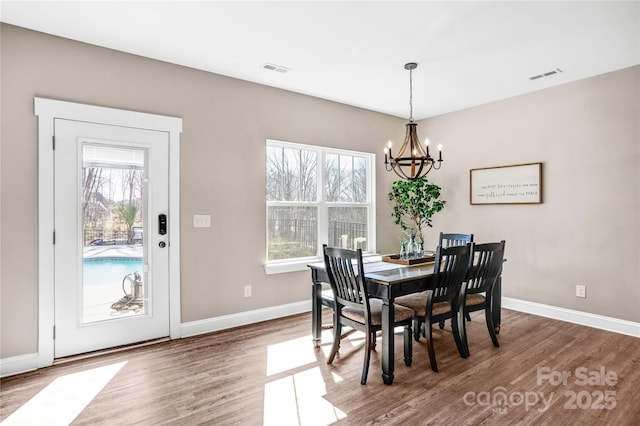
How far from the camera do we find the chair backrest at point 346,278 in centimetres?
261

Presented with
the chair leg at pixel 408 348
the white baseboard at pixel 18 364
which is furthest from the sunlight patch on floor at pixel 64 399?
the chair leg at pixel 408 348

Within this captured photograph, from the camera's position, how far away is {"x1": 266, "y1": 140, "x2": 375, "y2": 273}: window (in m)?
4.24

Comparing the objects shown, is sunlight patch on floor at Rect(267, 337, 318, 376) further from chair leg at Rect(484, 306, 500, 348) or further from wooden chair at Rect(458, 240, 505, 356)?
chair leg at Rect(484, 306, 500, 348)

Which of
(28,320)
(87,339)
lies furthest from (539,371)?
(28,320)

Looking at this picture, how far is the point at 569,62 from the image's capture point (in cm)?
346

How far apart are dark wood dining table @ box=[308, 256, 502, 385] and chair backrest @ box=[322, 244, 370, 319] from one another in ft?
0.40

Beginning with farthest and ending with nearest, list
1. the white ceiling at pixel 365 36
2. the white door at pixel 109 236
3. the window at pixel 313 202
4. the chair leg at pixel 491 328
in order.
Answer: the window at pixel 313 202 → the chair leg at pixel 491 328 → the white door at pixel 109 236 → the white ceiling at pixel 365 36

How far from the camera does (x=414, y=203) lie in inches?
198

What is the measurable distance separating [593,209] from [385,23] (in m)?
2.95

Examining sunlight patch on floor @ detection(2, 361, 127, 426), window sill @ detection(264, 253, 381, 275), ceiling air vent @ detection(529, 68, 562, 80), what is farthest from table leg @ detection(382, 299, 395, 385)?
ceiling air vent @ detection(529, 68, 562, 80)

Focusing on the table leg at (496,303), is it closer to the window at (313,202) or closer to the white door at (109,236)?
the window at (313,202)

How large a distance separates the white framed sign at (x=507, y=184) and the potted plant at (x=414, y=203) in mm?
481

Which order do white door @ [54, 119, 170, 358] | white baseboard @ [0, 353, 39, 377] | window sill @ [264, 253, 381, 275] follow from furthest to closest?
window sill @ [264, 253, 381, 275] → white door @ [54, 119, 170, 358] → white baseboard @ [0, 353, 39, 377]

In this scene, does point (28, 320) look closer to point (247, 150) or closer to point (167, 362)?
point (167, 362)
